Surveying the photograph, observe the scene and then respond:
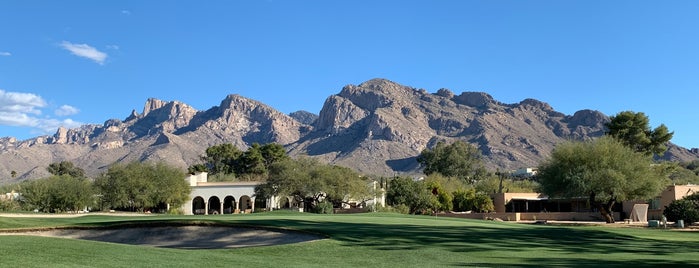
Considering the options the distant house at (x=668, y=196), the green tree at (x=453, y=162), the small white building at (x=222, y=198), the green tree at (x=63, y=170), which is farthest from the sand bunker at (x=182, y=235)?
the green tree at (x=63, y=170)

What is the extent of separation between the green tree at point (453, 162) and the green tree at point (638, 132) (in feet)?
161

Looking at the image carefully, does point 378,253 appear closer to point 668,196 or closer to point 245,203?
point 668,196

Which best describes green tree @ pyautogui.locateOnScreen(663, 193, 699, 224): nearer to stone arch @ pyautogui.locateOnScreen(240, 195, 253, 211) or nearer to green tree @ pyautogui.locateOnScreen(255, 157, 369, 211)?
green tree @ pyautogui.locateOnScreen(255, 157, 369, 211)

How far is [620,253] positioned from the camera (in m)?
18.7

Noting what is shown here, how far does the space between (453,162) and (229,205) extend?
54704 millimetres

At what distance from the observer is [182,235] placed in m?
24.4

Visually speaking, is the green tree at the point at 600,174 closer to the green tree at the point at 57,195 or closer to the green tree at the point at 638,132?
the green tree at the point at 638,132

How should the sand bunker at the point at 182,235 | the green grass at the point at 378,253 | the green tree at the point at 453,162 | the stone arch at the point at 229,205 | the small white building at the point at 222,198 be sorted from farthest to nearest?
1. the green tree at the point at 453,162
2. the stone arch at the point at 229,205
3. the small white building at the point at 222,198
4. the sand bunker at the point at 182,235
5. the green grass at the point at 378,253

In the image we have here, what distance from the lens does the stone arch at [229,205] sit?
7832 centimetres

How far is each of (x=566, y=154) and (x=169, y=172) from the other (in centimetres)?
4019

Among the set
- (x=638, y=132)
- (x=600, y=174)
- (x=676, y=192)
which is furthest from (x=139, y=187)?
(x=638, y=132)

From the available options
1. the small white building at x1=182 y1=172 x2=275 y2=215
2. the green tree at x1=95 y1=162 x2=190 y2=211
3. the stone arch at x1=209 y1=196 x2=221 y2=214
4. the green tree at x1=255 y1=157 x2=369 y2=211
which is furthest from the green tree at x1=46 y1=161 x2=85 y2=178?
the green tree at x1=255 y1=157 x2=369 y2=211

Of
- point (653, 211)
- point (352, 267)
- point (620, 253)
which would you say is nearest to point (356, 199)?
point (653, 211)

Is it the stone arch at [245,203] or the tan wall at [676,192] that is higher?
the tan wall at [676,192]
